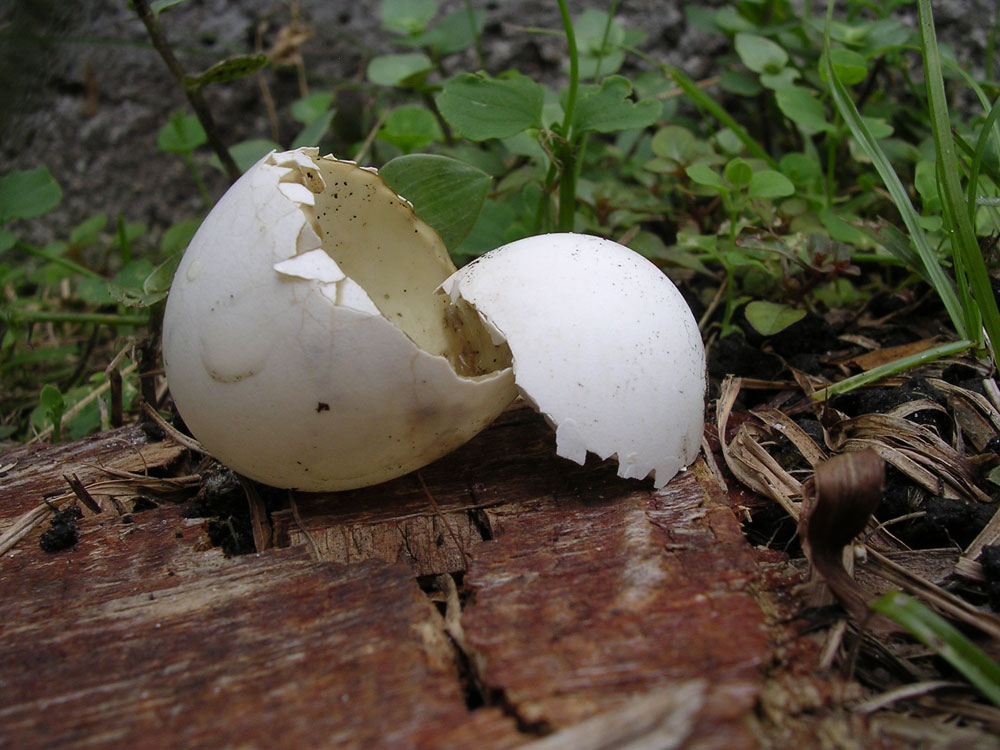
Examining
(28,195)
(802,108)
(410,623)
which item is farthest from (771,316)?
(28,195)

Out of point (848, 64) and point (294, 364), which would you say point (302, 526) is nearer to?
point (294, 364)

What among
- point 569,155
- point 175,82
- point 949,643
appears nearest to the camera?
point 949,643

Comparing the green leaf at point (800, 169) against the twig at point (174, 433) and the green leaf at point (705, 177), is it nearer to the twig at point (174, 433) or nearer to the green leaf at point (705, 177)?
the green leaf at point (705, 177)

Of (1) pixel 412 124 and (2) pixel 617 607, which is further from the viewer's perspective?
(1) pixel 412 124

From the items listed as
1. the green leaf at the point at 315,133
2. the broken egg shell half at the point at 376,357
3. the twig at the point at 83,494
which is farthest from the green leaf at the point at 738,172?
the twig at the point at 83,494

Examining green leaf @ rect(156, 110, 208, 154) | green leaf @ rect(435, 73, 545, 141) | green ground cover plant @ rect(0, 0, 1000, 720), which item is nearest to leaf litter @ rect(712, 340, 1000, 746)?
green ground cover plant @ rect(0, 0, 1000, 720)

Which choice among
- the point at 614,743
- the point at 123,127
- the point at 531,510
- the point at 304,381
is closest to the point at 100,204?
the point at 123,127
